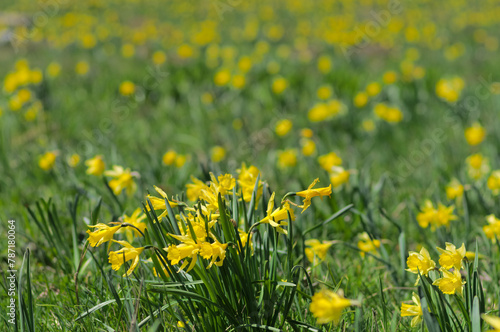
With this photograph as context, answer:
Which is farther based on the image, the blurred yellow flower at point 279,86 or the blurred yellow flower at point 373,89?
the blurred yellow flower at point 279,86

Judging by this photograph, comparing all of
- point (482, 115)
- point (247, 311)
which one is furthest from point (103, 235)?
point (482, 115)

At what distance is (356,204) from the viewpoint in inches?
109

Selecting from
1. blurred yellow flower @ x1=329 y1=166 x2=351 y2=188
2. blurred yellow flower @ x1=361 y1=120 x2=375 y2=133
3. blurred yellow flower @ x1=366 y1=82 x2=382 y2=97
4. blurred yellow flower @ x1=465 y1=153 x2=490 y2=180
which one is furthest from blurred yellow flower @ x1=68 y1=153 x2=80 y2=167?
blurred yellow flower @ x1=366 y1=82 x2=382 y2=97

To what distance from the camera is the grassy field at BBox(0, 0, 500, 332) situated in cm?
147

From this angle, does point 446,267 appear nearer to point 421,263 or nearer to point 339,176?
point 421,263

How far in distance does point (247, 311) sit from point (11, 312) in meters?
0.88

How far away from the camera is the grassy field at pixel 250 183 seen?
1469mm

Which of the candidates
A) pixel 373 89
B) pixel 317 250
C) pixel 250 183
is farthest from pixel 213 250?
pixel 373 89

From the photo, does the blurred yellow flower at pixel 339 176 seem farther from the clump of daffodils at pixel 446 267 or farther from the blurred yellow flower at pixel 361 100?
the blurred yellow flower at pixel 361 100

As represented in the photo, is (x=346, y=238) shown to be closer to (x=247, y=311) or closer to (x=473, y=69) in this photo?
(x=247, y=311)

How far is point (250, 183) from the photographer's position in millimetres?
1715

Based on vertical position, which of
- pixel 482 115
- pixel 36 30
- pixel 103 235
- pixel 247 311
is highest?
pixel 36 30

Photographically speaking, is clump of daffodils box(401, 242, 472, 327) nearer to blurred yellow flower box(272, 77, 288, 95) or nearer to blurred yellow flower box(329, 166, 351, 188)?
blurred yellow flower box(329, 166, 351, 188)

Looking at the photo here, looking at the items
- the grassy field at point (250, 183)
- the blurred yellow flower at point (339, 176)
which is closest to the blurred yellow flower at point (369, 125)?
the grassy field at point (250, 183)
